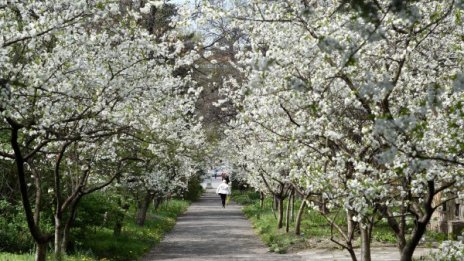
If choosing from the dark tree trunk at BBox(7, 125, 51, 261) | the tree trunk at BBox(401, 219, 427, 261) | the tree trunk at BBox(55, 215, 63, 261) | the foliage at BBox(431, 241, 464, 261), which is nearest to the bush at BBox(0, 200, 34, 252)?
the tree trunk at BBox(55, 215, 63, 261)

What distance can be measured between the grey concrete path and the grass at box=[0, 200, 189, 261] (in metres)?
0.38

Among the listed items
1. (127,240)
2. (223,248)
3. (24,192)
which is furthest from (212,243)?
(24,192)

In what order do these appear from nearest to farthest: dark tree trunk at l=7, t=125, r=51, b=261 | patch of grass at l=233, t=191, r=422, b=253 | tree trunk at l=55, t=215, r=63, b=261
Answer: dark tree trunk at l=7, t=125, r=51, b=261
tree trunk at l=55, t=215, r=63, b=261
patch of grass at l=233, t=191, r=422, b=253

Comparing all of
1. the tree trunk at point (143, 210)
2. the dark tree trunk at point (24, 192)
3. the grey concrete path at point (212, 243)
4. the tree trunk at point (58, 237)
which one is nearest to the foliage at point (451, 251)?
the dark tree trunk at point (24, 192)

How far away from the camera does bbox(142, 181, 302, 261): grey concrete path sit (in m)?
15.9

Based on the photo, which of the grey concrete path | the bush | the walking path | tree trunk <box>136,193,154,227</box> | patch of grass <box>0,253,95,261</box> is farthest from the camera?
tree trunk <box>136,193,154,227</box>

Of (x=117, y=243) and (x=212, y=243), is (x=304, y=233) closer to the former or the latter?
(x=212, y=243)

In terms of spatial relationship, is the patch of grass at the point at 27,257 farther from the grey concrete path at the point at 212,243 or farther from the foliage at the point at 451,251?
the foliage at the point at 451,251

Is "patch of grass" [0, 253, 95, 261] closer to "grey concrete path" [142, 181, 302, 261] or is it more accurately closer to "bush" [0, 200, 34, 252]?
"bush" [0, 200, 34, 252]

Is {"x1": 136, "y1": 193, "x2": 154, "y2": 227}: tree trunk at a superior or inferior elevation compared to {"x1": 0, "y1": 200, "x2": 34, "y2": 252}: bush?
superior

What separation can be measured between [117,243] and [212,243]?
3388mm

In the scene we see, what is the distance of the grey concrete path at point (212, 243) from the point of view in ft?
52.0

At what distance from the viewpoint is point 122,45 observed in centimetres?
891

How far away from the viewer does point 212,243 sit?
18922mm
